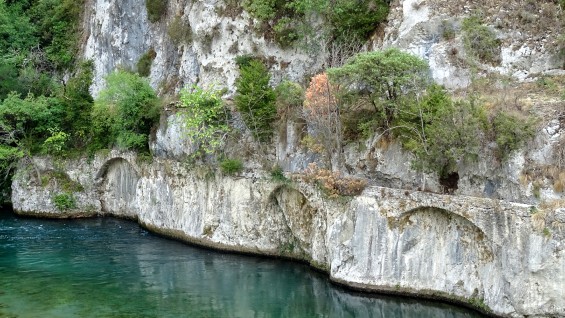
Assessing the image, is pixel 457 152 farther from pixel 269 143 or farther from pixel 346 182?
pixel 269 143

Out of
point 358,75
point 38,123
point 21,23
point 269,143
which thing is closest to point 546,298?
point 358,75

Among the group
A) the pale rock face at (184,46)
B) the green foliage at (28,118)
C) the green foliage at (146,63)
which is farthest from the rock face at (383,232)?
the green foliage at (28,118)

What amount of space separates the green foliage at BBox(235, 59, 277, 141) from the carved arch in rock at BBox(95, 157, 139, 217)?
12425 millimetres

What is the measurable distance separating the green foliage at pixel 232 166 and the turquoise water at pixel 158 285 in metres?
4.67

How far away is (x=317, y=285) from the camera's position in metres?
25.4

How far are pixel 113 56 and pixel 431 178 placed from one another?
30.4 metres

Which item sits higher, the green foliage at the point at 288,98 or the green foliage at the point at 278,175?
the green foliage at the point at 288,98

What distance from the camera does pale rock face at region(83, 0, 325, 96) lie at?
3447 centimetres

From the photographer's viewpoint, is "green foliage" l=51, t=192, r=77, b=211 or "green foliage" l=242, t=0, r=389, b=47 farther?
"green foliage" l=51, t=192, r=77, b=211

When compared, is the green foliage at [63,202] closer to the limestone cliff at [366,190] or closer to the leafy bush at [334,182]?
the limestone cliff at [366,190]

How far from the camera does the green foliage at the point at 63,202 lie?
39.8m

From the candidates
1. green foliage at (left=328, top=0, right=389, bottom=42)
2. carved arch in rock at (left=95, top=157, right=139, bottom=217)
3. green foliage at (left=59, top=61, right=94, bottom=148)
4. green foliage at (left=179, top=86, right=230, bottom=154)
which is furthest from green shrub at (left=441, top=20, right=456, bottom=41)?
green foliage at (left=59, top=61, right=94, bottom=148)

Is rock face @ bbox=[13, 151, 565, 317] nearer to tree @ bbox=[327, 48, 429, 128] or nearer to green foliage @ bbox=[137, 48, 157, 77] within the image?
tree @ bbox=[327, 48, 429, 128]

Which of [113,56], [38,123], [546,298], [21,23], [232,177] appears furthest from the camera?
[21,23]
